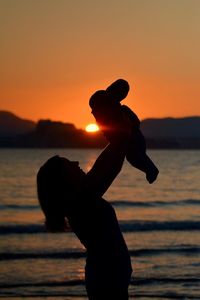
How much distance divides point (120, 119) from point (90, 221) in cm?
62

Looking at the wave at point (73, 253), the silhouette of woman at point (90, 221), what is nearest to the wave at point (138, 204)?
the wave at point (73, 253)

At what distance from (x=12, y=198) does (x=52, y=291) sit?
3023 cm

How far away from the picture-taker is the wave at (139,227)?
22428 mm

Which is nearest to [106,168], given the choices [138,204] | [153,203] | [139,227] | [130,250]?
[130,250]

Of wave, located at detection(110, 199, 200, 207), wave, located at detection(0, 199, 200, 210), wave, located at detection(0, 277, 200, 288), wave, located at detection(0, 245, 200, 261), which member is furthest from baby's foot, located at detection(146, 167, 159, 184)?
wave, located at detection(110, 199, 200, 207)

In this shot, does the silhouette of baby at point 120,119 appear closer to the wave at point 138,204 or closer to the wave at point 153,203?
the wave at point 138,204

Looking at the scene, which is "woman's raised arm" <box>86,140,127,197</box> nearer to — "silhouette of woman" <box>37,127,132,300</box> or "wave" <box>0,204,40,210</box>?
"silhouette of woman" <box>37,127,132,300</box>

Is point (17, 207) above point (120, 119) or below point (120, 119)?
below

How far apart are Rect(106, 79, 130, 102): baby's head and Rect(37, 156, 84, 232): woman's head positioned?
474 millimetres

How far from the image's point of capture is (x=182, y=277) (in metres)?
12.0

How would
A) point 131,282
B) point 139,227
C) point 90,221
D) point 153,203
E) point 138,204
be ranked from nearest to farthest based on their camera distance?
point 90,221, point 131,282, point 139,227, point 138,204, point 153,203

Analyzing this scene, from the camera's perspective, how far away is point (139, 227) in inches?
934

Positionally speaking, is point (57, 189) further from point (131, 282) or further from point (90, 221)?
point (131, 282)

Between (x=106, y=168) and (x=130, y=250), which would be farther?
(x=130, y=250)
